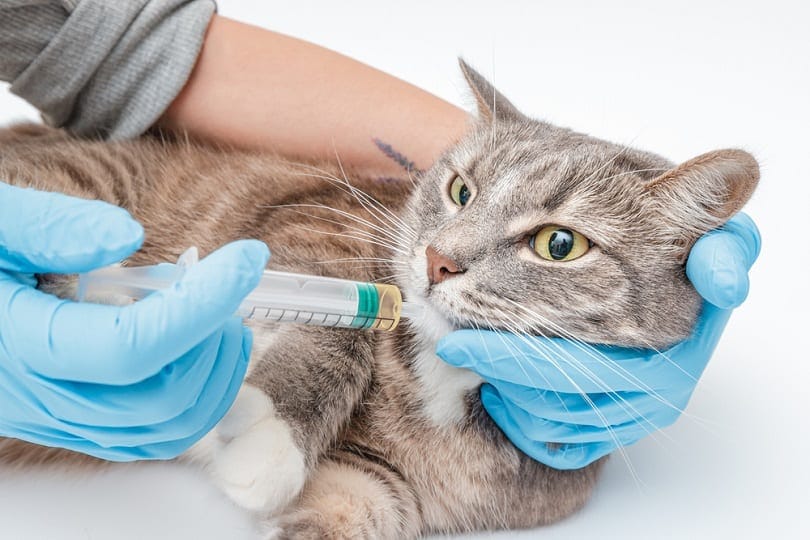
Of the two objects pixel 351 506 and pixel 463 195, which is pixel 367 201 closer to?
pixel 463 195

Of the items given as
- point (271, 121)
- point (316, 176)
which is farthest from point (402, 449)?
point (271, 121)

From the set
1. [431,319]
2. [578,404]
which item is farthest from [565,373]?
[431,319]

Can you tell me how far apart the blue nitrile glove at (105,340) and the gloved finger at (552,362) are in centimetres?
45

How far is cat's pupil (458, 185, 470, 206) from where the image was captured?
186cm

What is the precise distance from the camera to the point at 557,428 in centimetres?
174

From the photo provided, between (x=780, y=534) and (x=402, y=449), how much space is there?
96 centimetres

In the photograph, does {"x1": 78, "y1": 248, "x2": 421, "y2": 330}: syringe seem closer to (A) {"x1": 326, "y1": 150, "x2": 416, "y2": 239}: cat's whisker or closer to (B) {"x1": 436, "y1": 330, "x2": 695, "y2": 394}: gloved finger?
(B) {"x1": 436, "y1": 330, "x2": 695, "y2": 394}: gloved finger

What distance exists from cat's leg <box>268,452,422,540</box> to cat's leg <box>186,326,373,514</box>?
57 mm

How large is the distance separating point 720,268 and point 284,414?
3.06ft

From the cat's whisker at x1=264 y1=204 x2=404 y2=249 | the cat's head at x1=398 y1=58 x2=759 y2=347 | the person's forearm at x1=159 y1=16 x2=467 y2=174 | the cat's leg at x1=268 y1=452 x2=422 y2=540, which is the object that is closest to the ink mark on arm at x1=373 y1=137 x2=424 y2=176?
the person's forearm at x1=159 y1=16 x2=467 y2=174

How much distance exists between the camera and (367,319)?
4.99ft

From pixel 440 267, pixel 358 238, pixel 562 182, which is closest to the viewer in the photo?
pixel 440 267

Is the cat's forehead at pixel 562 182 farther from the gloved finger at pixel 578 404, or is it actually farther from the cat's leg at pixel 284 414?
the cat's leg at pixel 284 414

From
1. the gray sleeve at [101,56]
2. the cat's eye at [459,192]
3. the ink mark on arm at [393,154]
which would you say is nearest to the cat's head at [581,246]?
the cat's eye at [459,192]
